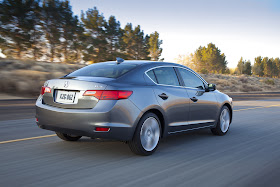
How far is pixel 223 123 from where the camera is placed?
774 centimetres

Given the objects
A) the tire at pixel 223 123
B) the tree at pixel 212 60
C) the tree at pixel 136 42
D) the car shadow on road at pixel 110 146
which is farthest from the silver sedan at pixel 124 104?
the tree at pixel 212 60

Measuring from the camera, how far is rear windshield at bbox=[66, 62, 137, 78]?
216 inches

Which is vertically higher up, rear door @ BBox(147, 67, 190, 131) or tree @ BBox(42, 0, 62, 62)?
tree @ BBox(42, 0, 62, 62)

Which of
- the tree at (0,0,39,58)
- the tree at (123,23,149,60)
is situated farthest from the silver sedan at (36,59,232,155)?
the tree at (123,23,149,60)

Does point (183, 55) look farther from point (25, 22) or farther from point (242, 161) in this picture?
point (242, 161)

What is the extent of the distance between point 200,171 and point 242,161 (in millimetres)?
998

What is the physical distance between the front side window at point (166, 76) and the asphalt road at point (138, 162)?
1.22m

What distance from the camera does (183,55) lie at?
114062 mm

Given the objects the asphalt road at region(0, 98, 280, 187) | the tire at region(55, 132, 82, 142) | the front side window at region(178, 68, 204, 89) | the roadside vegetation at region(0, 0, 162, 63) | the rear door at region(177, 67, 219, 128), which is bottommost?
the asphalt road at region(0, 98, 280, 187)

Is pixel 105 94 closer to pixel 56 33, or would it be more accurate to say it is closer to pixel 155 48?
pixel 56 33

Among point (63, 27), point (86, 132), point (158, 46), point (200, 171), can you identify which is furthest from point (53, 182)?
point (158, 46)

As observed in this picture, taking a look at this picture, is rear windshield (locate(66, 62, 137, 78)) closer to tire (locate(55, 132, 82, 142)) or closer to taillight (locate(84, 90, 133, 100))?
taillight (locate(84, 90, 133, 100))

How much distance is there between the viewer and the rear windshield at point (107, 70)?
5.49 metres

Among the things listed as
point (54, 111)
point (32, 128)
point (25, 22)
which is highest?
point (25, 22)
